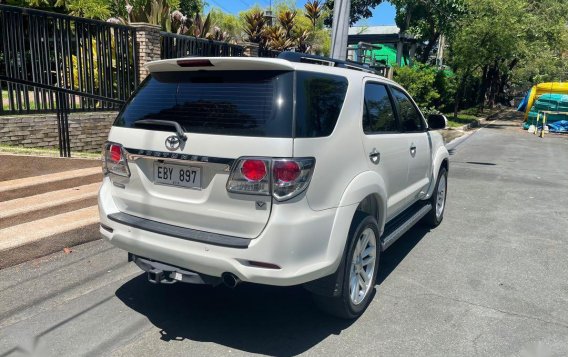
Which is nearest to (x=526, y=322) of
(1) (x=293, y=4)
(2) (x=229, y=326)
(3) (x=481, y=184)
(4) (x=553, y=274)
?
(4) (x=553, y=274)

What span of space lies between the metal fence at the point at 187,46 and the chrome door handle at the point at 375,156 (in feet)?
27.5

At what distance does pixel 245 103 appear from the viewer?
3.06 meters

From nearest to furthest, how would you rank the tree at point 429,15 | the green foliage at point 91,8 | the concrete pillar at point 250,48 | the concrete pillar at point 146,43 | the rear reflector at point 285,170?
the rear reflector at point 285,170 → the concrete pillar at point 146,43 → the concrete pillar at point 250,48 → the green foliage at point 91,8 → the tree at point 429,15

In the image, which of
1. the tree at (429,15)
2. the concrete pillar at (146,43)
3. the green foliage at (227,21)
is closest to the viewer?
the concrete pillar at (146,43)

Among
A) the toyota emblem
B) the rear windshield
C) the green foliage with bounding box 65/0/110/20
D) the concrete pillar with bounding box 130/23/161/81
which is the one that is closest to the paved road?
the toyota emblem

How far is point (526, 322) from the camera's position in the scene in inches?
144

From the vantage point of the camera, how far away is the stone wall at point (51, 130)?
810 centimetres

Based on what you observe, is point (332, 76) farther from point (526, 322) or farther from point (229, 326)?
point (526, 322)

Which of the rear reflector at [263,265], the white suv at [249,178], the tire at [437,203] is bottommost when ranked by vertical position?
the tire at [437,203]

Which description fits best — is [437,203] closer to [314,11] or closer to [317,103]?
[317,103]

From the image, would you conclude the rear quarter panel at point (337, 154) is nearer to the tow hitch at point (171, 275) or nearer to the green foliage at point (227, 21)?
the tow hitch at point (171, 275)

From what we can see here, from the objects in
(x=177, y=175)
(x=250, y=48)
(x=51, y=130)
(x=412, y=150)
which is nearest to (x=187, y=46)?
(x=250, y=48)

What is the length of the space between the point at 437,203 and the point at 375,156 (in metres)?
2.67

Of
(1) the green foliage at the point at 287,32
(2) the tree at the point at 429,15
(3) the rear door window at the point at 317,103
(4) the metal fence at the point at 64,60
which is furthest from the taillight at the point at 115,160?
(1) the green foliage at the point at 287,32
